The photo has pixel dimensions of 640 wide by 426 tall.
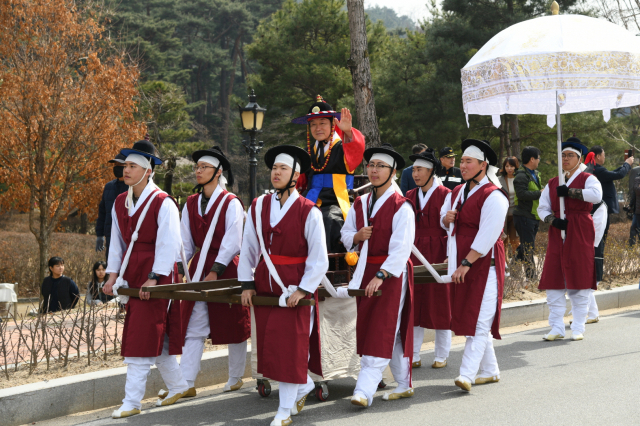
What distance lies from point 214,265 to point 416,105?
50.6 feet

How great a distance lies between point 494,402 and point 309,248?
6.64 feet

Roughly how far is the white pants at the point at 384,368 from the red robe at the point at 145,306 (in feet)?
5.20

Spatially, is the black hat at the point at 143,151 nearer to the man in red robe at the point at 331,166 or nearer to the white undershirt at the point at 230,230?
the white undershirt at the point at 230,230

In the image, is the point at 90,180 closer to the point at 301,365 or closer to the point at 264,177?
the point at 301,365

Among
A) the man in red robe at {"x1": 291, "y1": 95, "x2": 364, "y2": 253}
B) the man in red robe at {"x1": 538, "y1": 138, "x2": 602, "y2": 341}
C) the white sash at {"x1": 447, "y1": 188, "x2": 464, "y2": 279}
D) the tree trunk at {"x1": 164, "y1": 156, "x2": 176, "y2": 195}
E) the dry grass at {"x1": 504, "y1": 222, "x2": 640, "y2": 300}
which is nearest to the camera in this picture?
the white sash at {"x1": 447, "y1": 188, "x2": 464, "y2": 279}

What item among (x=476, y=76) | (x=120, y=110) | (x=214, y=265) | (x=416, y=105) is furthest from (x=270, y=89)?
(x=214, y=265)

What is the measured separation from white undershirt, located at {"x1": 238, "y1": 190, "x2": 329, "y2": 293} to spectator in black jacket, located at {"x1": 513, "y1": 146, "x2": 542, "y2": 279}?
20.6 feet

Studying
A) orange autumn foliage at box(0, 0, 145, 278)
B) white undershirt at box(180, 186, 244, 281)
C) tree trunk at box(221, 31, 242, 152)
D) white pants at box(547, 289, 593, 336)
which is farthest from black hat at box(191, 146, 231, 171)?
tree trunk at box(221, 31, 242, 152)

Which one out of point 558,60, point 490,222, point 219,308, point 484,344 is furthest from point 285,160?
point 558,60

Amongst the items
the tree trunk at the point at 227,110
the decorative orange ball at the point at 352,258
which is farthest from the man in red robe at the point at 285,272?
the tree trunk at the point at 227,110

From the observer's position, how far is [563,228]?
771 centimetres

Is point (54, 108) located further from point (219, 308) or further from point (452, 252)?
point (452, 252)

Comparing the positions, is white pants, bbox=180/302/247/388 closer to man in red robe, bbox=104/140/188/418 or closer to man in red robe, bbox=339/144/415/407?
man in red robe, bbox=104/140/188/418

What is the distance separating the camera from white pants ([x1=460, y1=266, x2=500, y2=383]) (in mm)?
5676
